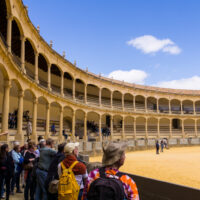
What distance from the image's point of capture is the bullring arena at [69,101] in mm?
13949

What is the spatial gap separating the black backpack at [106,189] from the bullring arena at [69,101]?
665 cm

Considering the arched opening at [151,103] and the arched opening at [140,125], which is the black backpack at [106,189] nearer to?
the arched opening at [140,125]

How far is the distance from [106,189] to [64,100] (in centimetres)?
2199

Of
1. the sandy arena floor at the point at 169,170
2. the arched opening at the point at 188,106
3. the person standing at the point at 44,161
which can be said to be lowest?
the sandy arena floor at the point at 169,170

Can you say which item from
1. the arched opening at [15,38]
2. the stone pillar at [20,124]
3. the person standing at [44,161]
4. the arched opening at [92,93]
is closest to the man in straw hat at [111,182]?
the person standing at [44,161]

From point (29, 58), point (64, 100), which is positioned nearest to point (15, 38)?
point (29, 58)

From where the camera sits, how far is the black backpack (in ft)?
6.13

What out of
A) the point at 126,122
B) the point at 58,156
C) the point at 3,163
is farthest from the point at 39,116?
the point at 58,156

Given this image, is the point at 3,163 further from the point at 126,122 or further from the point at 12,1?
the point at 126,122

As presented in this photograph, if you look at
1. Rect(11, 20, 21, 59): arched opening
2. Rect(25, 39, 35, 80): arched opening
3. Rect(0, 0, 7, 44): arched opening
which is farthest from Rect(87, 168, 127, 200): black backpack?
Rect(25, 39, 35, 80): arched opening

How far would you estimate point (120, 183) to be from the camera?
1920mm

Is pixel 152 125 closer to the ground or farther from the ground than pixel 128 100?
closer to the ground

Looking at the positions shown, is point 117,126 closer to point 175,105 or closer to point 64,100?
point 175,105

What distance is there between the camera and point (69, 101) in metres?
24.5
